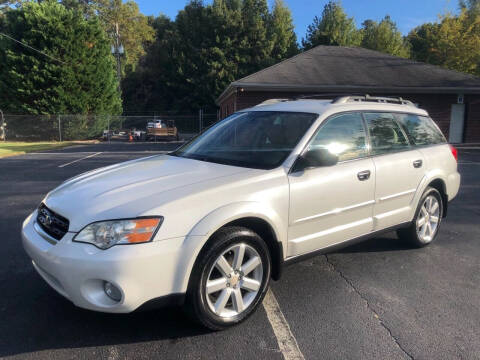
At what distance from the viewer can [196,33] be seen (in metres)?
43.6

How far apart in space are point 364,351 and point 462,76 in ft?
74.0

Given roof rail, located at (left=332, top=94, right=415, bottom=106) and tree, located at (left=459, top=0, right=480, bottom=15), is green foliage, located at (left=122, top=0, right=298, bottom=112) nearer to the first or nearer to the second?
tree, located at (left=459, top=0, right=480, bottom=15)

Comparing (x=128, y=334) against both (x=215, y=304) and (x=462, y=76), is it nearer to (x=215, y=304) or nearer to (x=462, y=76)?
(x=215, y=304)

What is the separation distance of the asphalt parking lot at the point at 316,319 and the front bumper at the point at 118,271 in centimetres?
42

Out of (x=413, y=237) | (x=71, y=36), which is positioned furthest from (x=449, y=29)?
(x=413, y=237)

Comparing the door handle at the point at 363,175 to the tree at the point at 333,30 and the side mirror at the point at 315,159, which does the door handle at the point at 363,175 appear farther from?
the tree at the point at 333,30

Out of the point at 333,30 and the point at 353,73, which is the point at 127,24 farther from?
the point at 353,73

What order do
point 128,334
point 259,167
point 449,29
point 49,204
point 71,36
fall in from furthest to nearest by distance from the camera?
point 449,29 < point 71,36 < point 259,167 < point 49,204 < point 128,334

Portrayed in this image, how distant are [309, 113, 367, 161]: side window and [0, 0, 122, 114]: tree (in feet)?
91.3

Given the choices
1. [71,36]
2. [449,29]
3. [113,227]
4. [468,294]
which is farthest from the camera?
[449,29]

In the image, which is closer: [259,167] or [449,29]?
[259,167]

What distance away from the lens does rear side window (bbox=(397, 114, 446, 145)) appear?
4.40m

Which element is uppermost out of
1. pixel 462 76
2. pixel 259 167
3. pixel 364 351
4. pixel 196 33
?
pixel 196 33

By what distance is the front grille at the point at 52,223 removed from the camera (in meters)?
2.64
